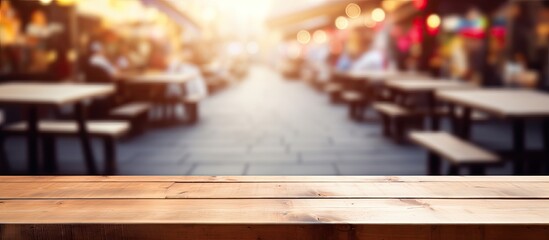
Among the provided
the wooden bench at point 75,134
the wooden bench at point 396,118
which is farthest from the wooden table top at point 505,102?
the wooden bench at point 75,134

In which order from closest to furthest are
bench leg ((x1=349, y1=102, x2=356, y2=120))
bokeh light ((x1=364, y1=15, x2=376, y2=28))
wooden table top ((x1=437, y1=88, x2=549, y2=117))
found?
wooden table top ((x1=437, y1=88, x2=549, y2=117)) < bench leg ((x1=349, y1=102, x2=356, y2=120)) < bokeh light ((x1=364, y1=15, x2=376, y2=28))

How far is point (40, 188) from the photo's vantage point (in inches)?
77.9

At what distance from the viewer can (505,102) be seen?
4395 millimetres

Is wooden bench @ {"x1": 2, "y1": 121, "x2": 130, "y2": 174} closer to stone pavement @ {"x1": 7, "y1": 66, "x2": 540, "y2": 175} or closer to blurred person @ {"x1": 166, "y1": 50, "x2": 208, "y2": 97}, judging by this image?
stone pavement @ {"x1": 7, "y1": 66, "x2": 540, "y2": 175}

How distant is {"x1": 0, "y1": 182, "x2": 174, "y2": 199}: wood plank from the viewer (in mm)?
1869

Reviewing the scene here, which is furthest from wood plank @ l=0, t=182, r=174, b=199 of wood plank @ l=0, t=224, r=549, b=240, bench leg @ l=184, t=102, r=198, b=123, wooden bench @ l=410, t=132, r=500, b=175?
bench leg @ l=184, t=102, r=198, b=123

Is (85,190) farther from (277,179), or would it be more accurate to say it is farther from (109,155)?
(109,155)

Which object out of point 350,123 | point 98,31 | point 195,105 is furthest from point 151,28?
point 350,123

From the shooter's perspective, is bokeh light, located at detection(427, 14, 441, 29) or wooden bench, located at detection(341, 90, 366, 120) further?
wooden bench, located at detection(341, 90, 366, 120)

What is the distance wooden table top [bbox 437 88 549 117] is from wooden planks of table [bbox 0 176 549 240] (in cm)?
187

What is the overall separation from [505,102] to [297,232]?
3323 millimetres

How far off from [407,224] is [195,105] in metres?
7.58

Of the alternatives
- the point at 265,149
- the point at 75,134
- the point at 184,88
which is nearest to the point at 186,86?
the point at 184,88

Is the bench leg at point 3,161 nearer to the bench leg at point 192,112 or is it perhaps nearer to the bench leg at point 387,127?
the bench leg at point 192,112
